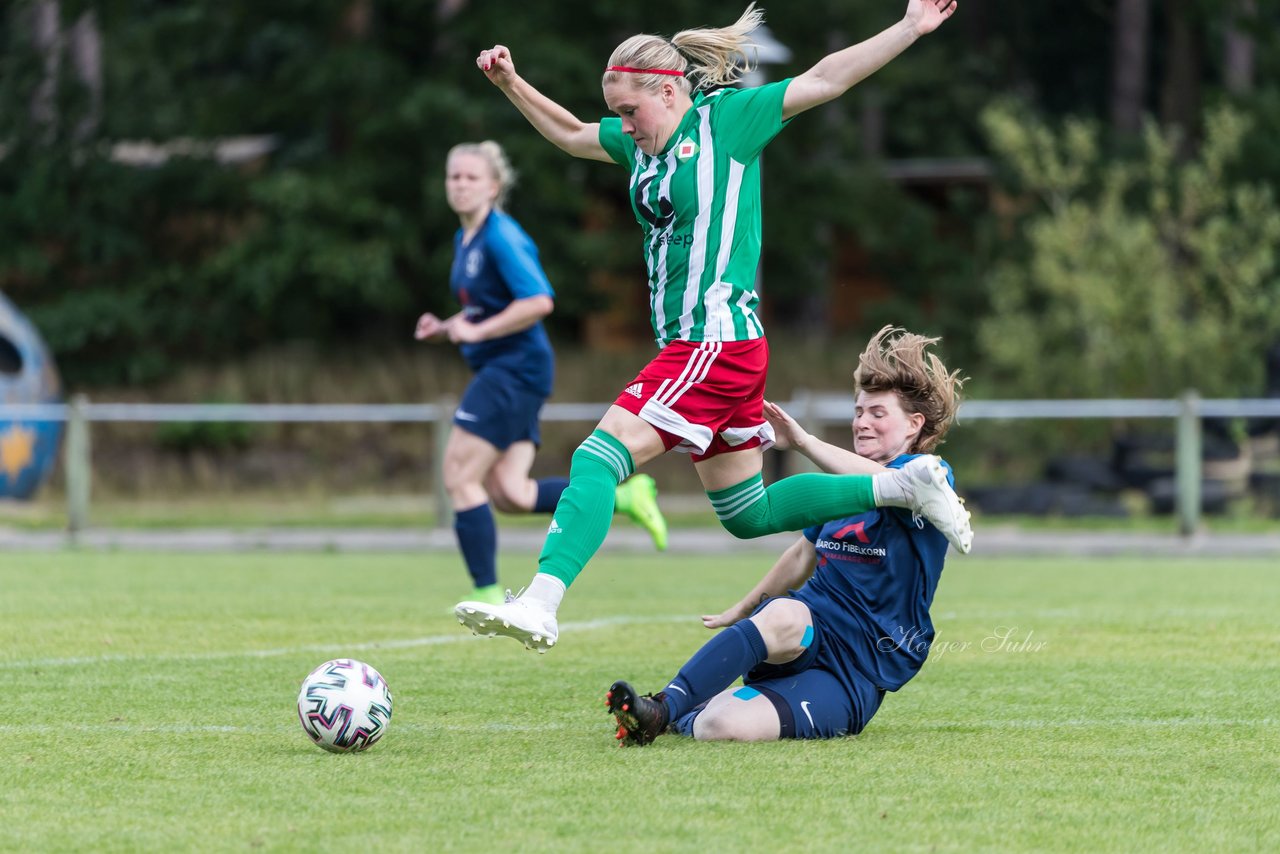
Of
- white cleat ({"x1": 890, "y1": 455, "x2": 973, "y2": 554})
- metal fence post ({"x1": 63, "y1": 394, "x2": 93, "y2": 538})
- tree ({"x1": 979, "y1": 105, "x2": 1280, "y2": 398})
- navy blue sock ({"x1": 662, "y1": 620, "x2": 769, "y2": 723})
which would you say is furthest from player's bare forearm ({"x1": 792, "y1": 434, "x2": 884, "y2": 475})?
tree ({"x1": 979, "y1": 105, "x2": 1280, "y2": 398})

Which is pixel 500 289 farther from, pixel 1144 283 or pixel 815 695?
pixel 1144 283

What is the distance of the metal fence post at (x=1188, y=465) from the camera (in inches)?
572

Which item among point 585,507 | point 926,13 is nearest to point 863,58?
point 926,13

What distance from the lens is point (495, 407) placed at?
27.9 ft

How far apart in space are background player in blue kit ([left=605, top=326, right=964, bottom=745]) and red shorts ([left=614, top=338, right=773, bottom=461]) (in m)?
0.34

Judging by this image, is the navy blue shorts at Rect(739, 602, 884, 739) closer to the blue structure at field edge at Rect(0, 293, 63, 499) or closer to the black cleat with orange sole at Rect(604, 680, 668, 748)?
the black cleat with orange sole at Rect(604, 680, 668, 748)

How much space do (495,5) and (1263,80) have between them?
1194cm

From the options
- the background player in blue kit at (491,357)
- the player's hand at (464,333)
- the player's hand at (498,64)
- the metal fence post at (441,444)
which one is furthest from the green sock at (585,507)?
the metal fence post at (441,444)

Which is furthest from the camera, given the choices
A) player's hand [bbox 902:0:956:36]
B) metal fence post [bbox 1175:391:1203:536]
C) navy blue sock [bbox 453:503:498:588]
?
metal fence post [bbox 1175:391:1203:536]

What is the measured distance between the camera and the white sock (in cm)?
487

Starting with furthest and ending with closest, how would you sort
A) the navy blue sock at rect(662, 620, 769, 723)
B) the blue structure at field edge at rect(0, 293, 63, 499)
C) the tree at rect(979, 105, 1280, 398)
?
the tree at rect(979, 105, 1280, 398) < the blue structure at field edge at rect(0, 293, 63, 499) < the navy blue sock at rect(662, 620, 769, 723)

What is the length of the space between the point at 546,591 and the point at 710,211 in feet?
4.17

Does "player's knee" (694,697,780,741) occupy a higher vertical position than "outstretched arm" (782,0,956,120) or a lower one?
lower

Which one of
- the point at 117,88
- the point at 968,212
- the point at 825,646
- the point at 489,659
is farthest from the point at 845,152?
the point at 825,646
